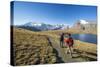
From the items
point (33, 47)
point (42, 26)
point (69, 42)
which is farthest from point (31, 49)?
point (69, 42)

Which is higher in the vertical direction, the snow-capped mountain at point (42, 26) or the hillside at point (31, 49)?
the snow-capped mountain at point (42, 26)

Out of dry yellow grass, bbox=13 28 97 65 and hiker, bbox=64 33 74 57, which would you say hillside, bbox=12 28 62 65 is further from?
hiker, bbox=64 33 74 57

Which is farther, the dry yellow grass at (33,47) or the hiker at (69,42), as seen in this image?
the hiker at (69,42)

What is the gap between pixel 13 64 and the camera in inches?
87.3

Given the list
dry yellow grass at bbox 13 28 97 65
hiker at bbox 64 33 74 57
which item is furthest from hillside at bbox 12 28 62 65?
Answer: hiker at bbox 64 33 74 57

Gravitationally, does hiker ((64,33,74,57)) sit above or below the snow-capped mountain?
below

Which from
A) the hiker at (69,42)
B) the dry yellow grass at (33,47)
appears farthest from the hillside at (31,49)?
the hiker at (69,42)

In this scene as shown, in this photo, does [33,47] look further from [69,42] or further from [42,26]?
[69,42]

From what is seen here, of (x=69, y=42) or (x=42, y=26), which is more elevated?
(x=42, y=26)

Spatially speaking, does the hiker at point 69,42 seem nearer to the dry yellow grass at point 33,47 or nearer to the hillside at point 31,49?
the dry yellow grass at point 33,47
